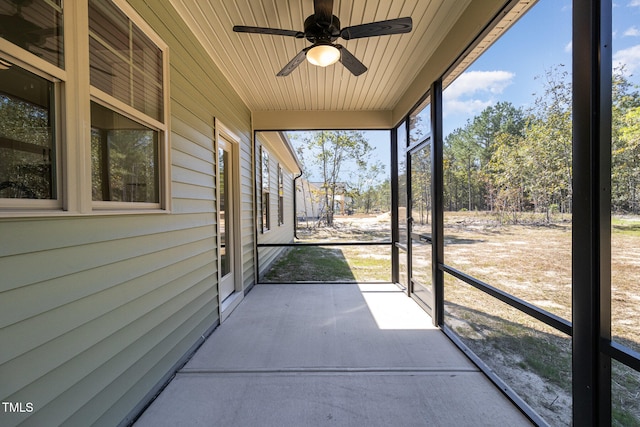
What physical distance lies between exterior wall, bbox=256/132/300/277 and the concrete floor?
2.13 metres

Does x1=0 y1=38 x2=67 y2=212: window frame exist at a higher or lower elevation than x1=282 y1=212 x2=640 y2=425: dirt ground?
higher

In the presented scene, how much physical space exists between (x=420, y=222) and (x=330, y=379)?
7.02 ft

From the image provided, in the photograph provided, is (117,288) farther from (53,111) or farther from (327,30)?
(327,30)

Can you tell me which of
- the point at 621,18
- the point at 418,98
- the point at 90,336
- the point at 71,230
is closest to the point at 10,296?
the point at 71,230

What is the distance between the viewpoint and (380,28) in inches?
77.1

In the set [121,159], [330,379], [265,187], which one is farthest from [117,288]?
[265,187]

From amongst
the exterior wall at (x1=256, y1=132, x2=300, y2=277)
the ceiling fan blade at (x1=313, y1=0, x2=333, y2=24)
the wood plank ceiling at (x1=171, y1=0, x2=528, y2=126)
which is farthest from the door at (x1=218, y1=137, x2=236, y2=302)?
the ceiling fan blade at (x1=313, y1=0, x2=333, y2=24)

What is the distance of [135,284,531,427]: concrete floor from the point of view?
5.44 ft

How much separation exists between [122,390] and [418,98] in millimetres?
3752

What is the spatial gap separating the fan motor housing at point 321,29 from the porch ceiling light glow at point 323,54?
0.09 meters

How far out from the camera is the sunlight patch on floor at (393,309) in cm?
295

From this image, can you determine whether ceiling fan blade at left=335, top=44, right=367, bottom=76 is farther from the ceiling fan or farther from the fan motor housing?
the fan motor housing

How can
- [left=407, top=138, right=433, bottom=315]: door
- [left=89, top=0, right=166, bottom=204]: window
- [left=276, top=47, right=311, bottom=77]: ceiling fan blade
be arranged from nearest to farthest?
[left=89, top=0, right=166, bottom=204]: window
[left=276, top=47, right=311, bottom=77]: ceiling fan blade
[left=407, top=138, right=433, bottom=315]: door

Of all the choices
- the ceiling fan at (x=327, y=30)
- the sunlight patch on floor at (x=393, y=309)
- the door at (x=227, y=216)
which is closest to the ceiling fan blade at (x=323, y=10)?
the ceiling fan at (x=327, y=30)
